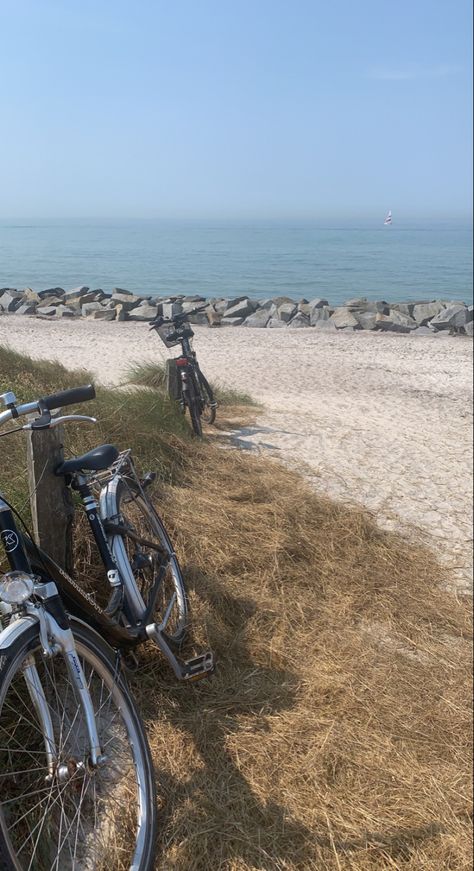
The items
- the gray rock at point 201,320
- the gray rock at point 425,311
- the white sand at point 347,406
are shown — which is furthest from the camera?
the gray rock at point 425,311

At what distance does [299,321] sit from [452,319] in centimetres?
677

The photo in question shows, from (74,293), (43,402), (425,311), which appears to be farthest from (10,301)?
(425,311)

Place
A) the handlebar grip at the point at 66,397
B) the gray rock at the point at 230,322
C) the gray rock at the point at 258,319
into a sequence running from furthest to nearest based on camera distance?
the gray rock at the point at 258,319 → the gray rock at the point at 230,322 → the handlebar grip at the point at 66,397

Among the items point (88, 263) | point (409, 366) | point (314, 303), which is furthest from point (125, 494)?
point (314, 303)

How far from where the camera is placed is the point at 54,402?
7.39 ft

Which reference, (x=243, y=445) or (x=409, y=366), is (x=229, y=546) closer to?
(x=243, y=445)

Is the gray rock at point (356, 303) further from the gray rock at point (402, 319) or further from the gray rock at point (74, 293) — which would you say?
the gray rock at point (74, 293)

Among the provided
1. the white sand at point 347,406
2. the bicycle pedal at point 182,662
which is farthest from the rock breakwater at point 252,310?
the bicycle pedal at point 182,662

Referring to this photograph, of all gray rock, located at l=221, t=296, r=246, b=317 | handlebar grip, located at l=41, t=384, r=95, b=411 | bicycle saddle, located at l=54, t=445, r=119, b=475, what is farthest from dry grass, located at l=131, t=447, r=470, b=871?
gray rock, located at l=221, t=296, r=246, b=317

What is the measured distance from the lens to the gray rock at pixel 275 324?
1380 centimetres

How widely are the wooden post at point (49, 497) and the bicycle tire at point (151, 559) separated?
0.23m

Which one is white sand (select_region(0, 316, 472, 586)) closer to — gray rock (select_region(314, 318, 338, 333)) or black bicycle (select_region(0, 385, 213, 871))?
black bicycle (select_region(0, 385, 213, 871))

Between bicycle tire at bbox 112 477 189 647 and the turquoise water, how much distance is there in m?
1.30

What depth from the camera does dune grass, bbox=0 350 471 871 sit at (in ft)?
8.27
